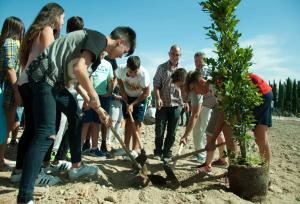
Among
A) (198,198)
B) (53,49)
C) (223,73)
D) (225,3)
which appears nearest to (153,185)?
(198,198)

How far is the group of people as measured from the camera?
2887 mm

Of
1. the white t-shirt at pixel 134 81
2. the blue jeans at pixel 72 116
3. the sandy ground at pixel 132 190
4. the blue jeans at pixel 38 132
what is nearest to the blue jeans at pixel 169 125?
the white t-shirt at pixel 134 81

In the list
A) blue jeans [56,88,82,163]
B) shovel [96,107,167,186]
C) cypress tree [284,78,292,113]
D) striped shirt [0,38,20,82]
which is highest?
cypress tree [284,78,292,113]

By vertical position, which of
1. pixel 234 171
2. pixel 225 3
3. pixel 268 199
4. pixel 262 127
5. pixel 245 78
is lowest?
pixel 268 199

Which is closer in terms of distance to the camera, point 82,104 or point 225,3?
point 225,3

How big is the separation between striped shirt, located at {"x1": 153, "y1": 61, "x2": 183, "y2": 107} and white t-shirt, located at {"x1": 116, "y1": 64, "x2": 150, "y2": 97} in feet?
1.69

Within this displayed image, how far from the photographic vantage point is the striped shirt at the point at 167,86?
591cm

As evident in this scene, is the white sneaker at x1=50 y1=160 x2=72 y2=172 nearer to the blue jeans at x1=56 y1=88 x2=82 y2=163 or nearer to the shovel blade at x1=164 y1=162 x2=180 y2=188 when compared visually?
the blue jeans at x1=56 y1=88 x2=82 y2=163

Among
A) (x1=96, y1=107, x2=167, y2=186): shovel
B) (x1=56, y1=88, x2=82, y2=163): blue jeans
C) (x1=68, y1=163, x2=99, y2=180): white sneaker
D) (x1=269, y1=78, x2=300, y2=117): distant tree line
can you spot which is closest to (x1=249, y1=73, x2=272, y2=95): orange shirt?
(x1=96, y1=107, x2=167, y2=186): shovel

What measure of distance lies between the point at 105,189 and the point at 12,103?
65.6 inches

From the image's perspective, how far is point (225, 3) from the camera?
3650mm

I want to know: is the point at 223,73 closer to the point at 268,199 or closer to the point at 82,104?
the point at 268,199

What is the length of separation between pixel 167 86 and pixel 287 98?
3559 cm

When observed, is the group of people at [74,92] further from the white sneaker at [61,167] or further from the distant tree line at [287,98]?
the distant tree line at [287,98]
